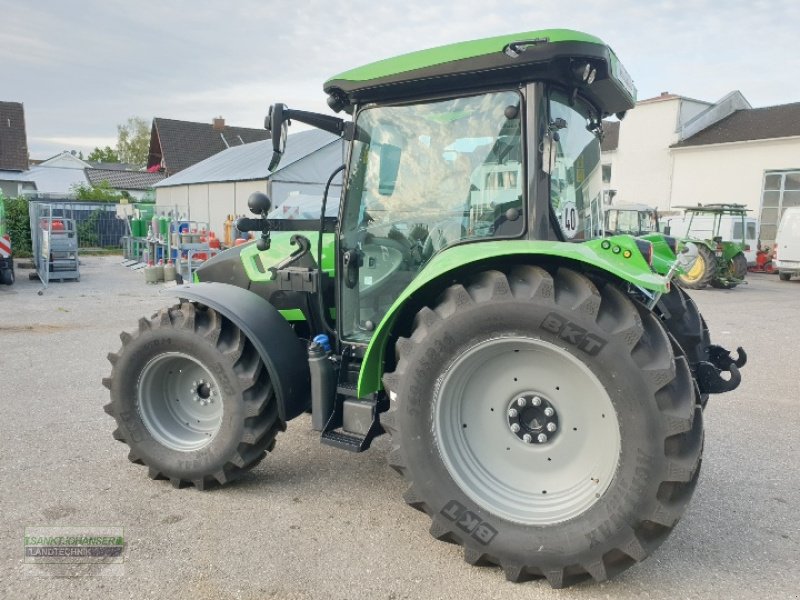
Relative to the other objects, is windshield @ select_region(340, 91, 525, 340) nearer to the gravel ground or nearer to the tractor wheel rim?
the gravel ground

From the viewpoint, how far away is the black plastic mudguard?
3.48 m

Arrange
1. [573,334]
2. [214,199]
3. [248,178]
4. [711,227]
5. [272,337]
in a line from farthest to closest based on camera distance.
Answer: [214,199] < [248,178] < [711,227] < [272,337] < [573,334]

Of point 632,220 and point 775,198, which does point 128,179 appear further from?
point 775,198

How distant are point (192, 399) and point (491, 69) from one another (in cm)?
262

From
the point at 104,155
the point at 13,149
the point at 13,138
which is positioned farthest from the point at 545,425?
the point at 104,155

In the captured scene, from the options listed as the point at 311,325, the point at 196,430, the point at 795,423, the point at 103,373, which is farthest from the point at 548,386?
the point at 103,373

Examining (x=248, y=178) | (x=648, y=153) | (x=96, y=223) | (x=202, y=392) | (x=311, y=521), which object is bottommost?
(x=311, y=521)

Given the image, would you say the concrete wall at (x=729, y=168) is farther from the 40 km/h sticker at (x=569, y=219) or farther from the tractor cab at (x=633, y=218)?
the 40 km/h sticker at (x=569, y=219)

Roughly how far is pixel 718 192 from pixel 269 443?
25432mm

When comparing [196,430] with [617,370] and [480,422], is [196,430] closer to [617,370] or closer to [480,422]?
[480,422]

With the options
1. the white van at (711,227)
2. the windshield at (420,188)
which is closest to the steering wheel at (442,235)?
the windshield at (420,188)

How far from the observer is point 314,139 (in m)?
21.1

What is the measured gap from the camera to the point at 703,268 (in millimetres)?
14727

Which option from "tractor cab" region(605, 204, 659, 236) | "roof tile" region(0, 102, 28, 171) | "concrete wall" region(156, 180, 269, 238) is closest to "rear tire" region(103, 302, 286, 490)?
"tractor cab" region(605, 204, 659, 236)
